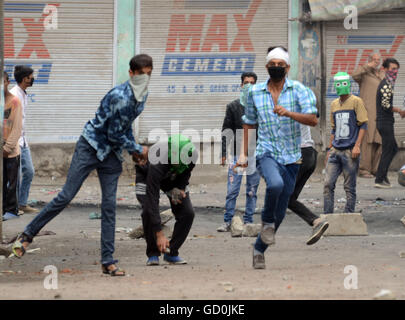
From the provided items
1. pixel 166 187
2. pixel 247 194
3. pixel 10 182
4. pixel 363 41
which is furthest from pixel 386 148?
pixel 166 187

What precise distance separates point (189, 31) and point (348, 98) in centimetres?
612

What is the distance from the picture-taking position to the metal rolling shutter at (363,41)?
54.6 ft

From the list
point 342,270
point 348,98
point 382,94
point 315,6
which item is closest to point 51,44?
point 315,6

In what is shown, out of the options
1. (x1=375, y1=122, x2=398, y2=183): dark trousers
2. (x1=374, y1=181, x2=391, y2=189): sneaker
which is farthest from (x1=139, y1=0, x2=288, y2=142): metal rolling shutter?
(x1=374, y1=181, x2=391, y2=189): sneaker

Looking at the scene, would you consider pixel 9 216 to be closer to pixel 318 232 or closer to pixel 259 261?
pixel 318 232

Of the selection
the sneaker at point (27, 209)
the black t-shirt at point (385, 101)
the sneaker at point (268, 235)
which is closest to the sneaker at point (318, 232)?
the sneaker at point (268, 235)

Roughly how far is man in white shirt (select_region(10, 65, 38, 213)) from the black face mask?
486 centimetres

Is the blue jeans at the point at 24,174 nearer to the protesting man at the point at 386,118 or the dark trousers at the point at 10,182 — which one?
the dark trousers at the point at 10,182

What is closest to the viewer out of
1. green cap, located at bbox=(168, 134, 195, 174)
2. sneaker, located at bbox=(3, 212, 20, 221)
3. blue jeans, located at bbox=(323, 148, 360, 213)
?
green cap, located at bbox=(168, 134, 195, 174)

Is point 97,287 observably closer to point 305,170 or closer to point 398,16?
point 305,170

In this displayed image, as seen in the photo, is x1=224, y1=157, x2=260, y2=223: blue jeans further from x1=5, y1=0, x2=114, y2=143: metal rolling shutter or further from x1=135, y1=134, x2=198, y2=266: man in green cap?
x1=5, y1=0, x2=114, y2=143: metal rolling shutter

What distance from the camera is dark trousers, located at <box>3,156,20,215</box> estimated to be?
1064 cm

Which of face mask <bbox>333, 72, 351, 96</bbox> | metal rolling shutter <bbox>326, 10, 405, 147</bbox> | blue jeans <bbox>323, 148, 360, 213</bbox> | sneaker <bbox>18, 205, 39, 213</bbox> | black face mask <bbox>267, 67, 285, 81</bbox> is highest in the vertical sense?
metal rolling shutter <bbox>326, 10, 405, 147</bbox>

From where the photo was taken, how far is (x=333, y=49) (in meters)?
16.7
